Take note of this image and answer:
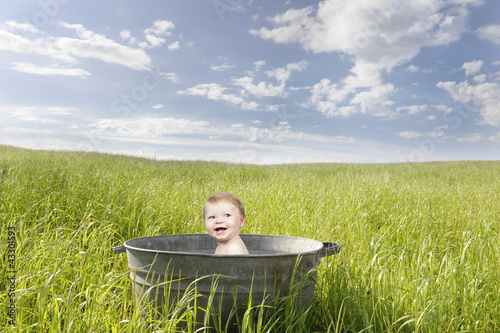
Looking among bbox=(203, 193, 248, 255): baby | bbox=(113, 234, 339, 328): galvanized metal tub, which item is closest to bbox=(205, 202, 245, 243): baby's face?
bbox=(203, 193, 248, 255): baby

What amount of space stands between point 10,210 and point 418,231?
4.24m

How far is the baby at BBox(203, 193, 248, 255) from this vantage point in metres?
2.28

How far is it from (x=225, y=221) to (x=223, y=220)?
0.01 m

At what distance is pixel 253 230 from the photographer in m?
3.88

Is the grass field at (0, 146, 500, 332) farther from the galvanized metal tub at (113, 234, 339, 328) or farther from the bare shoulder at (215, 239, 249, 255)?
the bare shoulder at (215, 239, 249, 255)

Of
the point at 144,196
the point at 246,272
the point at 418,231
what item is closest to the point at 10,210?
the point at 144,196

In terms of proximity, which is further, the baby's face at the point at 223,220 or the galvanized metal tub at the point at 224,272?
the baby's face at the point at 223,220

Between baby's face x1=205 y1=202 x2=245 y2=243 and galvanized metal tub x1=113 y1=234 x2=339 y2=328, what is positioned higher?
baby's face x1=205 y1=202 x2=245 y2=243

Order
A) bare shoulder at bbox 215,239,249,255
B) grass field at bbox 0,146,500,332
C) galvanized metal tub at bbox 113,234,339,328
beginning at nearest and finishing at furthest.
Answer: galvanized metal tub at bbox 113,234,339,328 → grass field at bbox 0,146,500,332 → bare shoulder at bbox 215,239,249,255

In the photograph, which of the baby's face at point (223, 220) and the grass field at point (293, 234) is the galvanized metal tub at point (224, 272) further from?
the baby's face at point (223, 220)

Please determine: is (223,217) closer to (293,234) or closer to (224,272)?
(224,272)

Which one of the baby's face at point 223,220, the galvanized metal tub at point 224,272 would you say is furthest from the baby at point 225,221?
the galvanized metal tub at point 224,272

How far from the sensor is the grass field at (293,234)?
2.00 m

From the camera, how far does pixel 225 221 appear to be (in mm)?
2273
